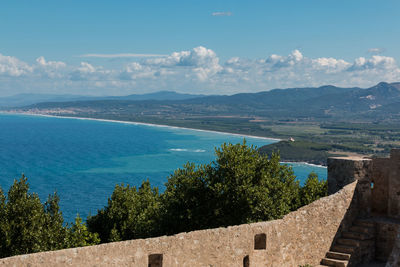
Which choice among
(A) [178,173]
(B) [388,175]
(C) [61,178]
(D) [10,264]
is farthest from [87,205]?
(D) [10,264]

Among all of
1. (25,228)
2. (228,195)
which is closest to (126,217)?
(25,228)

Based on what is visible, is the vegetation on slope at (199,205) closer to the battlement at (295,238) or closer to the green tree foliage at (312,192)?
Result: the green tree foliage at (312,192)

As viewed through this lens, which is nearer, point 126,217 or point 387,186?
point 387,186

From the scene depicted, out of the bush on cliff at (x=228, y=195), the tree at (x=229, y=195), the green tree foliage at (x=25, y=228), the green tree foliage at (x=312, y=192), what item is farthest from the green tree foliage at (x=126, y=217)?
the green tree foliage at (x=312, y=192)

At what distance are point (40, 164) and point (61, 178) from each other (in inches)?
1299

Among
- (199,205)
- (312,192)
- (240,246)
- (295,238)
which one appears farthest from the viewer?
(312,192)

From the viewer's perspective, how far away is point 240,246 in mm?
20422

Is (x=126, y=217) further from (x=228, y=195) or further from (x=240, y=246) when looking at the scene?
(x=240, y=246)

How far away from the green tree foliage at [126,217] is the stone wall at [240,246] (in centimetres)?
2066

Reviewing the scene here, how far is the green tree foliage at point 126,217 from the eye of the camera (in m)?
43.6

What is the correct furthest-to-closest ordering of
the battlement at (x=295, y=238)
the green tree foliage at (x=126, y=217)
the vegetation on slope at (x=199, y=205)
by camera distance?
1. the green tree foliage at (x=126, y=217)
2. the vegetation on slope at (x=199, y=205)
3. the battlement at (x=295, y=238)

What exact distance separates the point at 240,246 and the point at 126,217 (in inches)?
1116

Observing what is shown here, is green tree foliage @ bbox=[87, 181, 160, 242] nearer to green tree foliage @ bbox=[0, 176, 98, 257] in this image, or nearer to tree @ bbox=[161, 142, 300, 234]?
tree @ bbox=[161, 142, 300, 234]

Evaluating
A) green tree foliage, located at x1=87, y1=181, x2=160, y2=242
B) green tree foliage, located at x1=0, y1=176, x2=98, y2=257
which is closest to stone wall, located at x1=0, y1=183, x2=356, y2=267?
green tree foliage, located at x1=0, y1=176, x2=98, y2=257
